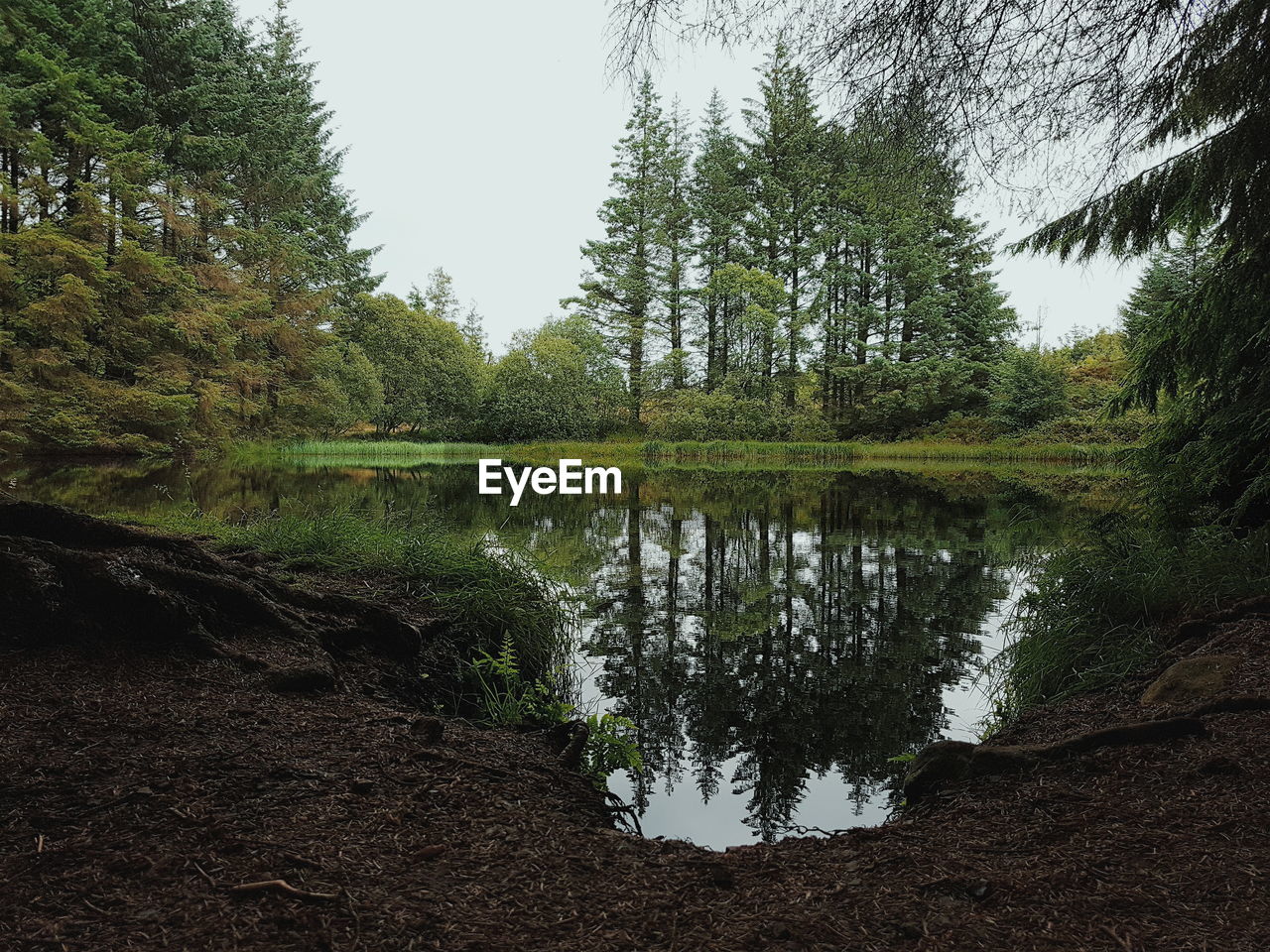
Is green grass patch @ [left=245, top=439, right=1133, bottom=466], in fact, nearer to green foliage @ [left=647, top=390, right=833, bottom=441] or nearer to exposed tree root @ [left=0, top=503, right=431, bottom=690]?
green foliage @ [left=647, top=390, right=833, bottom=441]

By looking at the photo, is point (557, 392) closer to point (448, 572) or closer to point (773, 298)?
point (773, 298)

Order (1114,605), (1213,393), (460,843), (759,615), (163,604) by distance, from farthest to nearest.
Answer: (759,615) → (1213,393) → (1114,605) → (163,604) → (460,843)

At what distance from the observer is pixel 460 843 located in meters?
1.59

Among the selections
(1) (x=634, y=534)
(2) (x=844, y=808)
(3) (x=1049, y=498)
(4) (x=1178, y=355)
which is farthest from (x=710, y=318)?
(2) (x=844, y=808)

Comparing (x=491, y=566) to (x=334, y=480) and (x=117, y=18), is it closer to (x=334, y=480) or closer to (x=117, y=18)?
(x=334, y=480)

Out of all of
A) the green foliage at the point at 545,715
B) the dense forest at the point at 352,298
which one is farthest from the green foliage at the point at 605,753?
the dense forest at the point at 352,298

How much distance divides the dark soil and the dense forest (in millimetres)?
12862

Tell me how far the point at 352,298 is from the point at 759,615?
3041 centimetres

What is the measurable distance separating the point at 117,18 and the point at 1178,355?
2062 cm

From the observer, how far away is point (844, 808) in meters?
2.50

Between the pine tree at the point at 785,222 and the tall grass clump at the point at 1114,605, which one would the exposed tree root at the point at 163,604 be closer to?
the tall grass clump at the point at 1114,605

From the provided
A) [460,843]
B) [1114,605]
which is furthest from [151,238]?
[1114,605]

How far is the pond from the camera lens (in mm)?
2707

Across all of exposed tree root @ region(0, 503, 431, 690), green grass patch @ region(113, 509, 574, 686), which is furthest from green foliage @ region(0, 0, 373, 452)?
exposed tree root @ region(0, 503, 431, 690)
